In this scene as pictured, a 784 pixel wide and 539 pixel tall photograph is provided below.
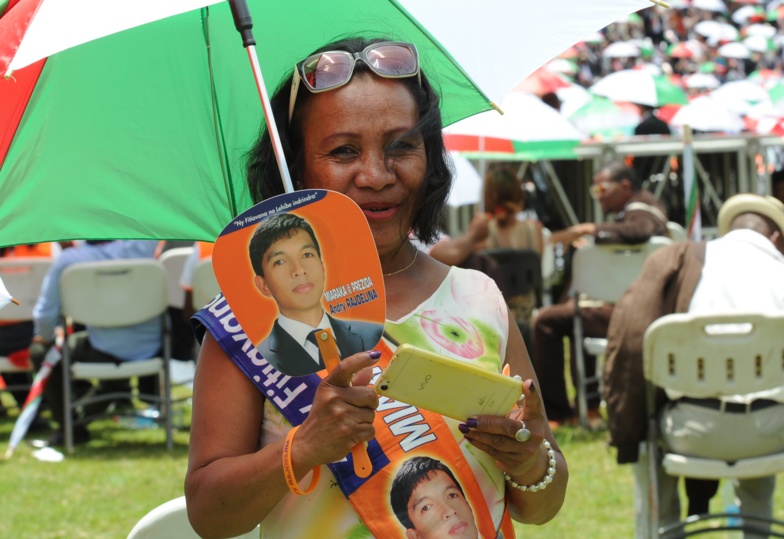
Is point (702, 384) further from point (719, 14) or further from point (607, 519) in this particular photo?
point (719, 14)

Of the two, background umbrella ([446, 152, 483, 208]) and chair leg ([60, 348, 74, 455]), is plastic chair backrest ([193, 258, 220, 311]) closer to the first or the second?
chair leg ([60, 348, 74, 455])

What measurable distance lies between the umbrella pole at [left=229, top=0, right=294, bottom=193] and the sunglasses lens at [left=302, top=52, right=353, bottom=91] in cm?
7

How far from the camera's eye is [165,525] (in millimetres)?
2455

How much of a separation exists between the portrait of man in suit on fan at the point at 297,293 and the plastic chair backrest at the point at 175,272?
6.34m

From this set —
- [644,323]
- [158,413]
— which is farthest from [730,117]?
[644,323]

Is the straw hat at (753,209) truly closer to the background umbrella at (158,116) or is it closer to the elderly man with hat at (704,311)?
the elderly man with hat at (704,311)

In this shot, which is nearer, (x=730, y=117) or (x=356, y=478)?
(x=356, y=478)

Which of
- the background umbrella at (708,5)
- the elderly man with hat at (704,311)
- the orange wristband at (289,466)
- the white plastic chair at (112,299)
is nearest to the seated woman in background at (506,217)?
the white plastic chair at (112,299)

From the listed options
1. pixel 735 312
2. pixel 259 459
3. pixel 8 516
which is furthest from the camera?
pixel 8 516

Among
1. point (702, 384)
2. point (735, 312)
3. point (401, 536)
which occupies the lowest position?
point (702, 384)

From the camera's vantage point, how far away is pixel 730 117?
464 inches

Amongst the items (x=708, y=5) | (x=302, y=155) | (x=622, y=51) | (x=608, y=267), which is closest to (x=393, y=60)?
(x=302, y=155)

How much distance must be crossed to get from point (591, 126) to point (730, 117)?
1.73 metres

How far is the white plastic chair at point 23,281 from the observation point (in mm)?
7875
